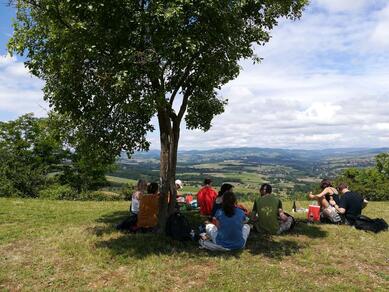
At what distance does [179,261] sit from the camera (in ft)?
35.7

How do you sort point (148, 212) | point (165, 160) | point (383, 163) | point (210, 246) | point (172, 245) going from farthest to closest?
point (383, 163)
point (148, 212)
point (165, 160)
point (172, 245)
point (210, 246)

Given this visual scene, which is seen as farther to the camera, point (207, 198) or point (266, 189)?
point (207, 198)

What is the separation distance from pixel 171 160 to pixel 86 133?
124 inches

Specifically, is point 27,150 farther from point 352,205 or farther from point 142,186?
point 352,205

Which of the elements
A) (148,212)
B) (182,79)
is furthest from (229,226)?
(182,79)

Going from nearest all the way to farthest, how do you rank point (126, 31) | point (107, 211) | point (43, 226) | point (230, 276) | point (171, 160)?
point (230, 276) < point (126, 31) < point (171, 160) < point (43, 226) < point (107, 211)

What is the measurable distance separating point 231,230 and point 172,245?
1.99m

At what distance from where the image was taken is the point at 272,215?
14.1 metres

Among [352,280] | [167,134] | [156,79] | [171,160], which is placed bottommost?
[352,280]

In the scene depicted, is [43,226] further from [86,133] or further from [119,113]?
[119,113]

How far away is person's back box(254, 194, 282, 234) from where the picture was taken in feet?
45.8

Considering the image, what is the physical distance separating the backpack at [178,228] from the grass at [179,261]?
27cm

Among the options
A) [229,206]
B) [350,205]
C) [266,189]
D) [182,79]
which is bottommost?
[350,205]

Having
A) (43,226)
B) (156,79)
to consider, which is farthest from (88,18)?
(43,226)
